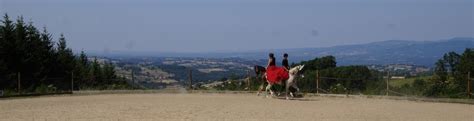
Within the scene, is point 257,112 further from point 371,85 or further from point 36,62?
point 36,62

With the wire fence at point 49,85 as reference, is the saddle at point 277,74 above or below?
above

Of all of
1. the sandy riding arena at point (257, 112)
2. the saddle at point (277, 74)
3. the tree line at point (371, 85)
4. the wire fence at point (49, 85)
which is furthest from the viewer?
the wire fence at point (49, 85)

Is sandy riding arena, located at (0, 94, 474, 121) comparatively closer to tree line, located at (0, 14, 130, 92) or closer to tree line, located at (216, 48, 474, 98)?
tree line, located at (216, 48, 474, 98)

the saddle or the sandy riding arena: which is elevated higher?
the saddle

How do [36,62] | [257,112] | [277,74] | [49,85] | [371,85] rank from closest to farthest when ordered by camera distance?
[257,112] → [277,74] → [371,85] → [49,85] → [36,62]

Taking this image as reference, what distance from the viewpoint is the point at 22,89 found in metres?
31.9

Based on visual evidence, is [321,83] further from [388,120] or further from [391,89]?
[388,120]

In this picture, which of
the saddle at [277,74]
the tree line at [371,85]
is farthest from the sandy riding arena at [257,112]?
the tree line at [371,85]

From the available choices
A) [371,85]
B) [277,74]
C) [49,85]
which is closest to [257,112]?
[277,74]

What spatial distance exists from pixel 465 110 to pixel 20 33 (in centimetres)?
3055

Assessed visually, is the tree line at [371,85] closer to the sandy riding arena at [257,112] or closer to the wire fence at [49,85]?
the sandy riding arena at [257,112]

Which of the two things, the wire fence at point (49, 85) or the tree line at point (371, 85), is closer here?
the tree line at point (371, 85)

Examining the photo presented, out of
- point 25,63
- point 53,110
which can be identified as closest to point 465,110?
point 53,110

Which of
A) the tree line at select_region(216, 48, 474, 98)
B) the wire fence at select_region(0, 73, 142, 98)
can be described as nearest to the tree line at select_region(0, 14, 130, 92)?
the wire fence at select_region(0, 73, 142, 98)
